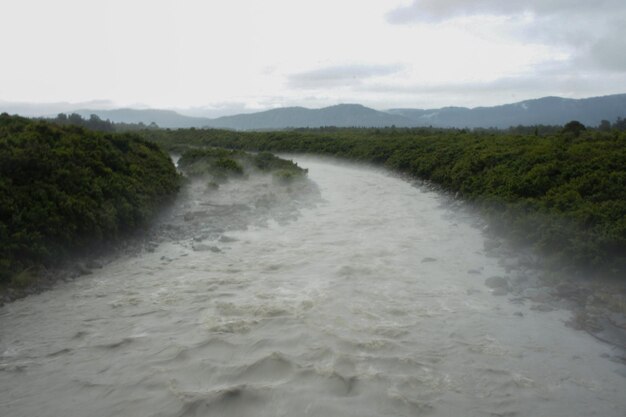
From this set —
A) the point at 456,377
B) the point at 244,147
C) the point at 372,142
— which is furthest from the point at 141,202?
the point at 244,147

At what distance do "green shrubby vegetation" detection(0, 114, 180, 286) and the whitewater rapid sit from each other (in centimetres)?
104

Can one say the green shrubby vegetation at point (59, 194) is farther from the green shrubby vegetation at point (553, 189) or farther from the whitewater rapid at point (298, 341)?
the green shrubby vegetation at point (553, 189)

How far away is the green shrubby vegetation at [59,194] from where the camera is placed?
33.0 ft

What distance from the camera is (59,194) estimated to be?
1154 centimetres

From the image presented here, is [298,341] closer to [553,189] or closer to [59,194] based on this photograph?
[59,194]

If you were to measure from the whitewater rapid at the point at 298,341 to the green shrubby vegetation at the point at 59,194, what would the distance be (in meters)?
1.04

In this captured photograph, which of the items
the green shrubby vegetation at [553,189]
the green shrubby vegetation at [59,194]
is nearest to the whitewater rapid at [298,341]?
the green shrubby vegetation at [59,194]

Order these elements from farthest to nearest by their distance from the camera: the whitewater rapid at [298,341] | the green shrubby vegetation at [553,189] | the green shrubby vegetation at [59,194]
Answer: the green shrubby vegetation at [553,189] → the green shrubby vegetation at [59,194] → the whitewater rapid at [298,341]

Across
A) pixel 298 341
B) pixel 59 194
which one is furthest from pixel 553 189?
pixel 59 194

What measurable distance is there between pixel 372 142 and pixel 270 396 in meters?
38.7

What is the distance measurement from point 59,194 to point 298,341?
7.97 metres

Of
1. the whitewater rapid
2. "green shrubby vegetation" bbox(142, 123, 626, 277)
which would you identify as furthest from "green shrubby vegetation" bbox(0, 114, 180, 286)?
"green shrubby vegetation" bbox(142, 123, 626, 277)

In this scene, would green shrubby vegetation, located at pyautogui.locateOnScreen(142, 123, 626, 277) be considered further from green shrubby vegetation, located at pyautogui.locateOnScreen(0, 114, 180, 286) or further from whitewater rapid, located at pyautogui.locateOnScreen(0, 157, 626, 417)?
green shrubby vegetation, located at pyautogui.locateOnScreen(0, 114, 180, 286)

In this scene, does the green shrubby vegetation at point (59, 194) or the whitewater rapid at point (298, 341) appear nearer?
the whitewater rapid at point (298, 341)
